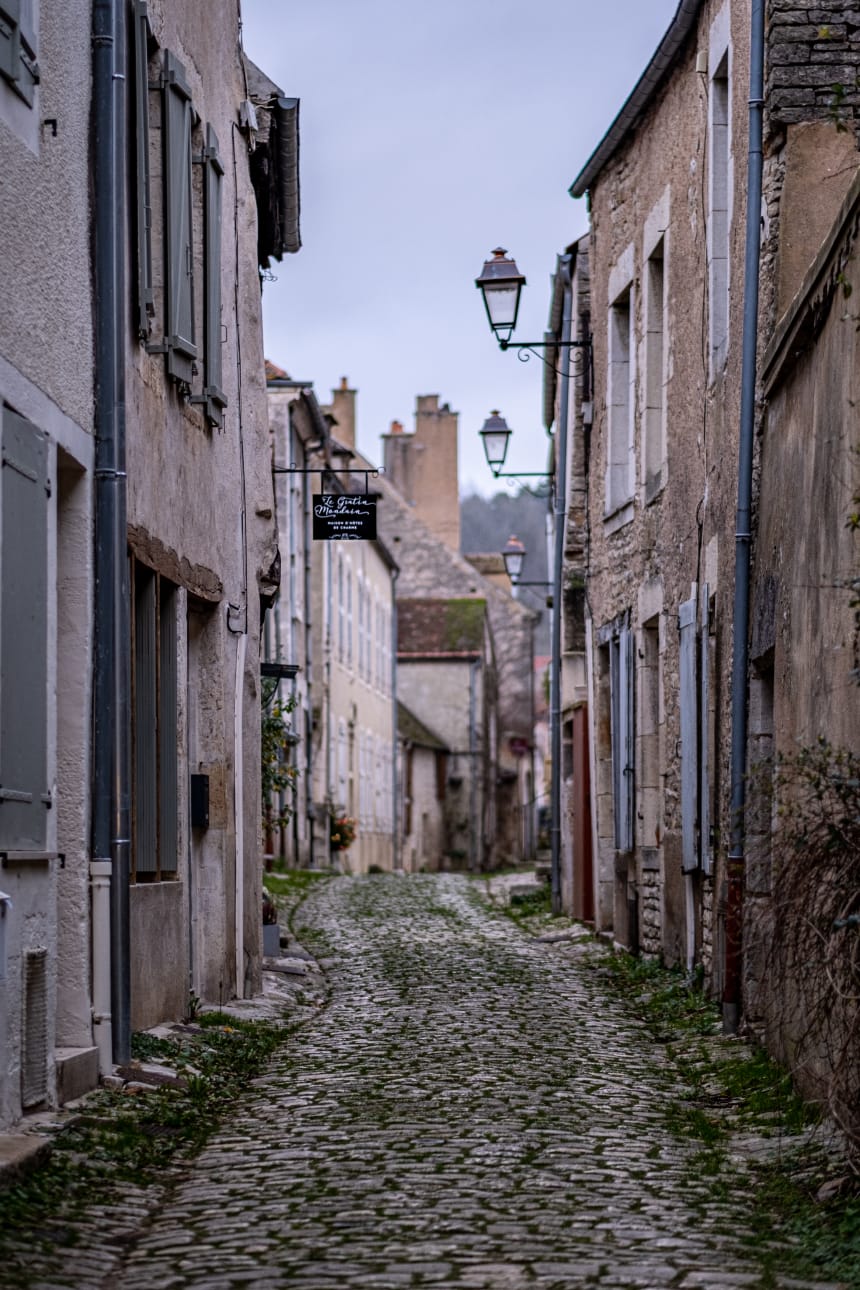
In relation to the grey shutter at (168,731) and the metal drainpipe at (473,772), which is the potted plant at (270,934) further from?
the metal drainpipe at (473,772)

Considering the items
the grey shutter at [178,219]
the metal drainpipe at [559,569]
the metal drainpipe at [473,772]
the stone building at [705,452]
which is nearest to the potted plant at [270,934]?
the stone building at [705,452]

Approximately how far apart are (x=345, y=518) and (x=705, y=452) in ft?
12.0

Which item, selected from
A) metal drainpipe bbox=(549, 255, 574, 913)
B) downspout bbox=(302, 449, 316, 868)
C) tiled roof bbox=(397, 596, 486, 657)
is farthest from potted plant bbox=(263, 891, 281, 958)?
tiled roof bbox=(397, 596, 486, 657)

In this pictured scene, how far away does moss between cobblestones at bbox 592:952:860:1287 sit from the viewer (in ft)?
17.9

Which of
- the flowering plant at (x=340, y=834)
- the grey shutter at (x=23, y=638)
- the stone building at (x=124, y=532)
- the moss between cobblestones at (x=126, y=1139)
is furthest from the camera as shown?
the flowering plant at (x=340, y=834)

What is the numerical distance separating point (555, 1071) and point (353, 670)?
26552mm

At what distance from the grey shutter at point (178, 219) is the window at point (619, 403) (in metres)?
6.08

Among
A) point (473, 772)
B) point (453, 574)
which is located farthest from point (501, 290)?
point (453, 574)

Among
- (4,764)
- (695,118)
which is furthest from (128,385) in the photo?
(695,118)

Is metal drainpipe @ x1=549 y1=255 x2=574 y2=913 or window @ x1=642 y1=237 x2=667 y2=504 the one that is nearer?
window @ x1=642 y1=237 x2=667 y2=504

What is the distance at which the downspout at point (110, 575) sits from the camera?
8.01 m

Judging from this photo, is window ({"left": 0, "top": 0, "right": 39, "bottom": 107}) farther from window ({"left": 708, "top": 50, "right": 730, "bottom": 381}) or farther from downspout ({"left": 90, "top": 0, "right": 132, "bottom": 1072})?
window ({"left": 708, "top": 50, "right": 730, "bottom": 381})

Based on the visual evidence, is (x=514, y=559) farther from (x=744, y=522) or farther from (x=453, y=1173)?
(x=453, y=1173)

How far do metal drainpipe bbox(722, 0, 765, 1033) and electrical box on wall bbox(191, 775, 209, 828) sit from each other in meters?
2.98
